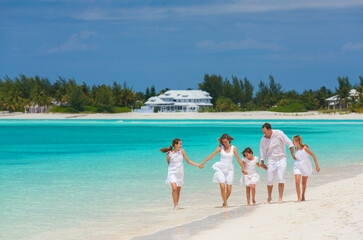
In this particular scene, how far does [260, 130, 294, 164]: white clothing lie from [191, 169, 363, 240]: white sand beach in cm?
101

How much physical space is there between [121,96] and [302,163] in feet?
393

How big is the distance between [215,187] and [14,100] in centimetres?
12301

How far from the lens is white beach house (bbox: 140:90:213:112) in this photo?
141375 mm

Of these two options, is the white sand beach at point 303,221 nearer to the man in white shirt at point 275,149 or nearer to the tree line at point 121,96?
the man in white shirt at point 275,149

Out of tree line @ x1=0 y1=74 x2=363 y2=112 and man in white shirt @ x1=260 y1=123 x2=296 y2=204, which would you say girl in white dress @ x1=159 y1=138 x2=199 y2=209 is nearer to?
man in white shirt @ x1=260 y1=123 x2=296 y2=204

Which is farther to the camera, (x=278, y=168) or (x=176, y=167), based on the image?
(x=176, y=167)

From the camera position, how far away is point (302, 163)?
10633mm

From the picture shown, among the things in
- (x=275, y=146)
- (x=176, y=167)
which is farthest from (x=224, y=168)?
(x=275, y=146)

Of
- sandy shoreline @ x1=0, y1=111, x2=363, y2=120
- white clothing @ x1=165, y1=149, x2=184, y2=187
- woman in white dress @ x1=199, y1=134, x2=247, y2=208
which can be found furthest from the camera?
sandy shoreline @ x1=0, y1=111, x2=363, y2=120

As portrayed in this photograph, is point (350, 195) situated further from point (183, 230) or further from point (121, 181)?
point (121, 181)

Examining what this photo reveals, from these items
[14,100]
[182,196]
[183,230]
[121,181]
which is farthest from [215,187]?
[14,100]

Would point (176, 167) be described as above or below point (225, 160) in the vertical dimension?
below

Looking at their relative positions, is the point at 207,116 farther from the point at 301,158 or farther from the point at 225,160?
the point at 225,160

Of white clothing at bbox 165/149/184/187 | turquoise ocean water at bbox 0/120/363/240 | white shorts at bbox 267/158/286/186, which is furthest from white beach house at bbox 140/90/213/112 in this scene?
white shorts at bbox 267/158/286/186
